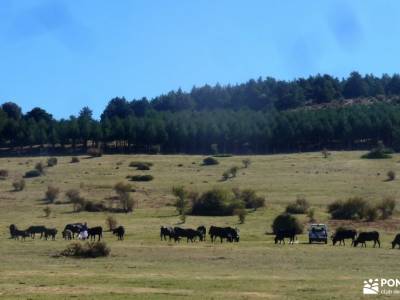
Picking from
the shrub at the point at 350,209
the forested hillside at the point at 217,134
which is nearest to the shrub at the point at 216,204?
the shrub at the point at 350,209

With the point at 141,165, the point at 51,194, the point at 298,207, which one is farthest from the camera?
the point at 141,165

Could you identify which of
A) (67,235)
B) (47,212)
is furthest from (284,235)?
(47,212)

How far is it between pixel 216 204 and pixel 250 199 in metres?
4.34

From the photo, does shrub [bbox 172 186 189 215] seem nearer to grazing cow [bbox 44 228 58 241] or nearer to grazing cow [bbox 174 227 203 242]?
grazing cow [bbox 174 227 203 242]

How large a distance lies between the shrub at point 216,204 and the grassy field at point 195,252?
282 cm

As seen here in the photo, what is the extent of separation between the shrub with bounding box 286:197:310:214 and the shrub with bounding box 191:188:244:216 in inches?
190

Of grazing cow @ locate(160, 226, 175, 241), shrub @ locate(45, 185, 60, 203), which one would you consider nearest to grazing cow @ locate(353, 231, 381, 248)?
grazing cow @ locate(160, 226, 175, 241)

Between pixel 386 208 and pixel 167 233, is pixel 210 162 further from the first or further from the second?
pixel 167 233

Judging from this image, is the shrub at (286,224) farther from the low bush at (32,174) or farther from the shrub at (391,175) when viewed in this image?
the low bush at (32,174)

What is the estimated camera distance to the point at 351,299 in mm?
24484

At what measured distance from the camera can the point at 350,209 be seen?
74.3m

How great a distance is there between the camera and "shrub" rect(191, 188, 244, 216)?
78.4 m

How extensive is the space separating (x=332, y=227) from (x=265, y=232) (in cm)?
761

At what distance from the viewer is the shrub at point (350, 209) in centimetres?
7356
